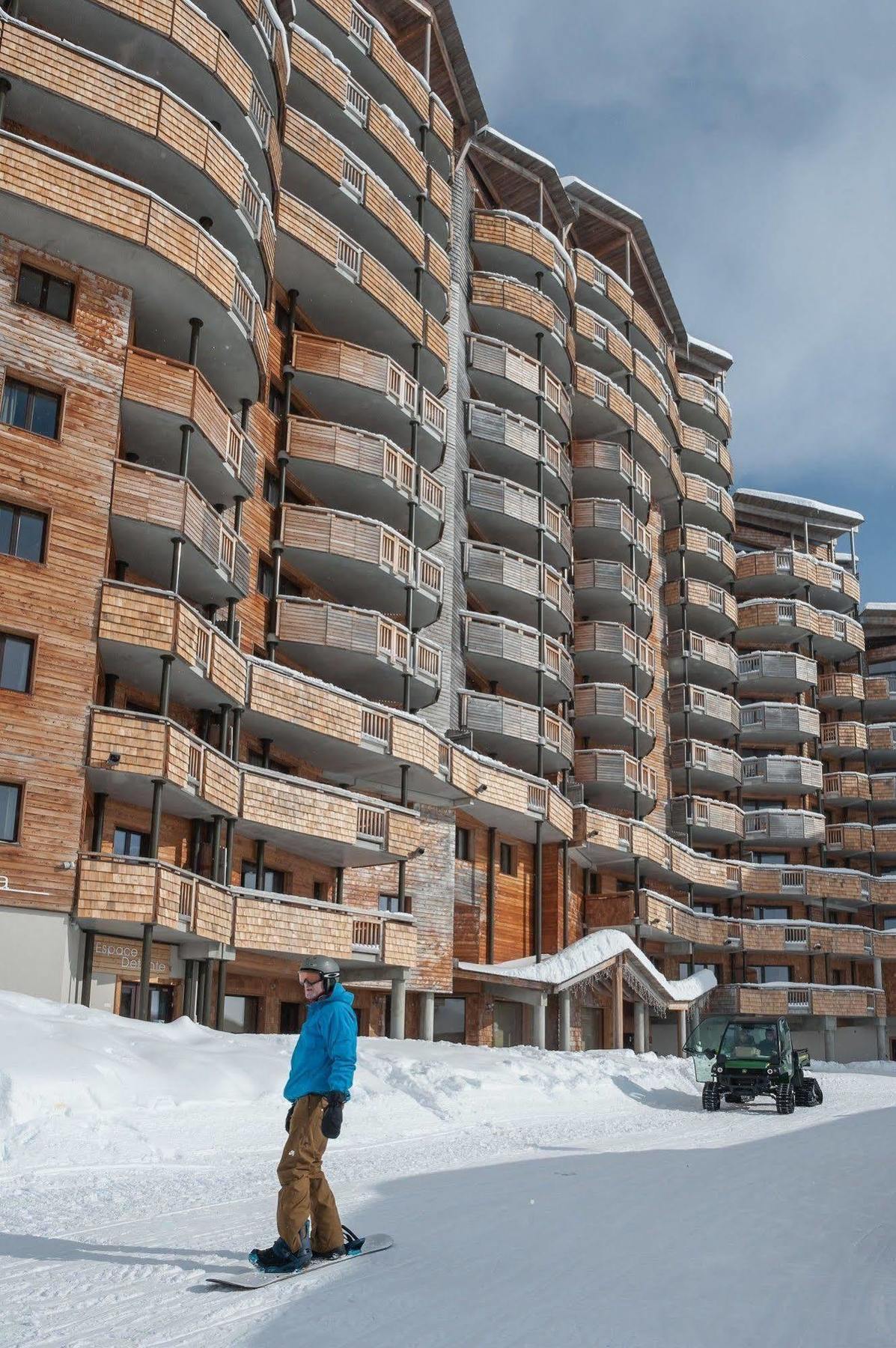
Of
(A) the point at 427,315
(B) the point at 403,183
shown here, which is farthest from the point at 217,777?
(B) the point at 403,183

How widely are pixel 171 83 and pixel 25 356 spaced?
26.5 ft

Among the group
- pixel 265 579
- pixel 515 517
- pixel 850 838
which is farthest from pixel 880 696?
pixel 265 579

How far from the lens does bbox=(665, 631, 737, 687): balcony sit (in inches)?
2319

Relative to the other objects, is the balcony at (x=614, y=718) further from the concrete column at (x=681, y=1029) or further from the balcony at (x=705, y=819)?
the concrete column at (x=681, y=1029)

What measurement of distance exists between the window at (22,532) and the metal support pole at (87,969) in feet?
→ 21.1

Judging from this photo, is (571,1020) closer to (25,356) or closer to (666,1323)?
(25,356)

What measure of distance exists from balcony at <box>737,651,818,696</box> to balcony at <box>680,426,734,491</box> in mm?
9122

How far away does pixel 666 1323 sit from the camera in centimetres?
653

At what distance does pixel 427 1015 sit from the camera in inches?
1313

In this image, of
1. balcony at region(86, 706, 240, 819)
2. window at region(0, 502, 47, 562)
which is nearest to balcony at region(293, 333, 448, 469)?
window at region(0, 502, 47, 562)

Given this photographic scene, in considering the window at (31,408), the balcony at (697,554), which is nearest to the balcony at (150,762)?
the window at (31,408)

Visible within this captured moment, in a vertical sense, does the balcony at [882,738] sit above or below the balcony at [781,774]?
above

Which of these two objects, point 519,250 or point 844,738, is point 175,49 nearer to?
point 519,250

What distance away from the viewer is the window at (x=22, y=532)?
2081 cm
